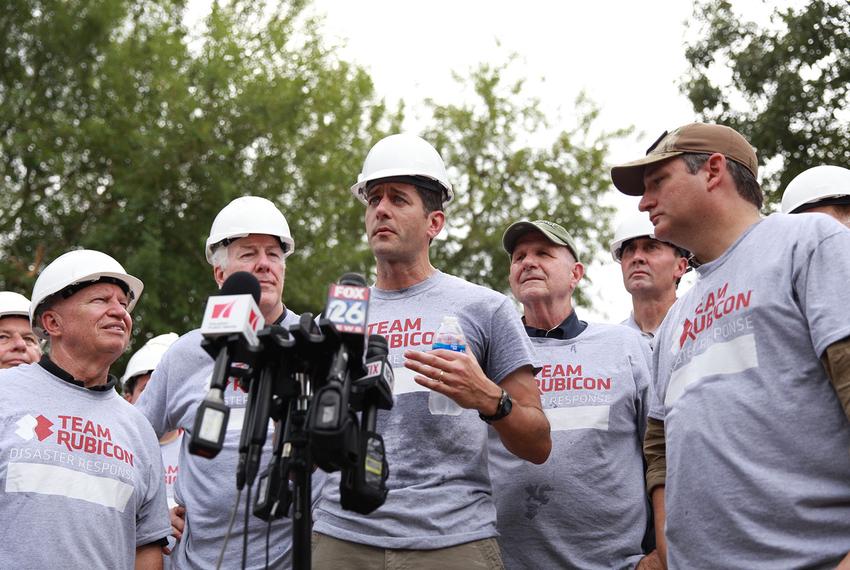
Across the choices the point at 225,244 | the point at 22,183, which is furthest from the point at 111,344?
the point at 22,183

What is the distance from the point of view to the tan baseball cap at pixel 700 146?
449cm

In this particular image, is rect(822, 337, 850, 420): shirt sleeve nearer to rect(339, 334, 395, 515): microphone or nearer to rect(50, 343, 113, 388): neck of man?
rect(339, 334, 395, 515): microphone

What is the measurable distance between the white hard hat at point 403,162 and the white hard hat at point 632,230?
2.18m

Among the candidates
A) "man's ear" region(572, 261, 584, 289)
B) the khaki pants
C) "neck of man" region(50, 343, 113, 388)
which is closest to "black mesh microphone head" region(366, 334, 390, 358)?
the khaki pants

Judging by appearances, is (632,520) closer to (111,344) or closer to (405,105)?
(111,344)

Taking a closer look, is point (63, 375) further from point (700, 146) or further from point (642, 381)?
point (700, 146)

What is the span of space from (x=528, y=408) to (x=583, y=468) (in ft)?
3.07

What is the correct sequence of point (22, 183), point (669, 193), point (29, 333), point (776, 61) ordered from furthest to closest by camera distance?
point (22, 183) < point (776, 61) < point (29, 333) < point (669, 193)

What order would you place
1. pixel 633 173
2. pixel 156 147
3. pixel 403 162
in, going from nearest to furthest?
1. pixel 633 173
2. pixel 403 162
3. pixel 156 147

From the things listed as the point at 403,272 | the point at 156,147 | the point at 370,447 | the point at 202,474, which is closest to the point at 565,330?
the point at 403,272

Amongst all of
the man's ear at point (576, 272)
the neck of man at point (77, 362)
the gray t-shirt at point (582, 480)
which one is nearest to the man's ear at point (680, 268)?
the man's ear at point (576, 272)

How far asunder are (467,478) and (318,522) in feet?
2.28

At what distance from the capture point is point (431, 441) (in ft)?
16.1

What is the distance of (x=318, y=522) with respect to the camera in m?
4.94
